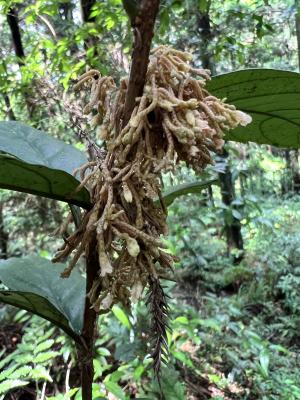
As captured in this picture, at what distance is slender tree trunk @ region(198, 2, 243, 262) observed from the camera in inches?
122

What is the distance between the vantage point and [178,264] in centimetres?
257

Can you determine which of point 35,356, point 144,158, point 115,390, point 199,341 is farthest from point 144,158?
point 199,341

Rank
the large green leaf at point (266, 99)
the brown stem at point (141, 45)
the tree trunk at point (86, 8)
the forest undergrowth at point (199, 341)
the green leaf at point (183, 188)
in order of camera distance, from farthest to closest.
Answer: the tree trunk at point (86, 8) → the forest undergrowth at point (199, 341) → the green leaf at point (183, 188) → the large green leaf at point (266, 99) → the brown stem at point (141, 45)

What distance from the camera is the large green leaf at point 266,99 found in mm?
615

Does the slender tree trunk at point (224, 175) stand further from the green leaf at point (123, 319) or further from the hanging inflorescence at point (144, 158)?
the hanging inflorescence at point (144, 158)

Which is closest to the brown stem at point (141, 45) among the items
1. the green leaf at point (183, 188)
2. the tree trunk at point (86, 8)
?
the green leaf at point (183, 188)

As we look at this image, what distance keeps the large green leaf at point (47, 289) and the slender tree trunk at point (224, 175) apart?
1.75 metres

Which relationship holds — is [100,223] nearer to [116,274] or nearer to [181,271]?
[116,274]

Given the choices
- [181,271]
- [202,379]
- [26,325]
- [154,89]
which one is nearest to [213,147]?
[154,89]

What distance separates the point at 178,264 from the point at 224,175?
4.75 ft

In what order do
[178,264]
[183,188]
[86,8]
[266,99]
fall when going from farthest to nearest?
[86,8], [178,264], [183,188], [266,99]

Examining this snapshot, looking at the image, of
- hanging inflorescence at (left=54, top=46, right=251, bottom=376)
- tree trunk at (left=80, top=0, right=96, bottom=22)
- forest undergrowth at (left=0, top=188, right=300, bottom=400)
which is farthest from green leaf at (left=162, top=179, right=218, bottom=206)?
tree trunk at (left=80, top=0, right=96, bottom=22)

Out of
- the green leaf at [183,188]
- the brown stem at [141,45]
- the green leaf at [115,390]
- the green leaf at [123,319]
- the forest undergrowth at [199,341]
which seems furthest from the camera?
the green leaf at [123,319]

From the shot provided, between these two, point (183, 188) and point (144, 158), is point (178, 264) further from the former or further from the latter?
point (144, 158)
